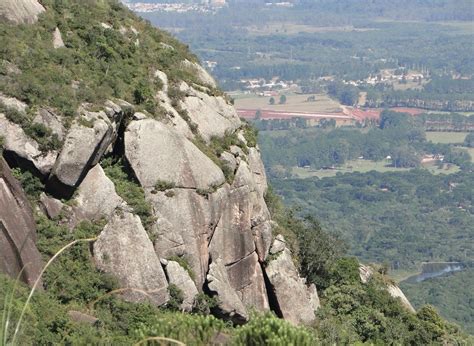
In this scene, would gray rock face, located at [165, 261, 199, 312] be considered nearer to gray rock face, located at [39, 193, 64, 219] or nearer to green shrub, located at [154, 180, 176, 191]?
green shrub, located at [154, 180, 176, 191]

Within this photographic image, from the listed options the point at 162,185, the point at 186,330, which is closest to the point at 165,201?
the point at 162,185

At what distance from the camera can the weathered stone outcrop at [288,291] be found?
3056cm

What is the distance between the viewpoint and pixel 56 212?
25984mm

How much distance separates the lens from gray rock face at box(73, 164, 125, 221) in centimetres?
2641

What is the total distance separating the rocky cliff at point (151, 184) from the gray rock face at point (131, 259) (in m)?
0.03

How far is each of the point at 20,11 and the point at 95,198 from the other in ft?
24.2

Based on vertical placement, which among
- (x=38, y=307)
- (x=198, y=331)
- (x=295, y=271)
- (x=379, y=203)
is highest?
(x=198, y=331)

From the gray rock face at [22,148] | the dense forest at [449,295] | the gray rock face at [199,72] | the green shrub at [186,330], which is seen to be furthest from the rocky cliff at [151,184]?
the dense forest at [449,295]

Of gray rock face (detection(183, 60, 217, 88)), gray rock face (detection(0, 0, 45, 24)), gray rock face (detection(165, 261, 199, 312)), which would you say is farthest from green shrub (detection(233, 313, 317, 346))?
gray rock face (detection(183, 60, 217, 88))

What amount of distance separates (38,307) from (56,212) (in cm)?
439

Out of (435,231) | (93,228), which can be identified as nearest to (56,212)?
(93,228)

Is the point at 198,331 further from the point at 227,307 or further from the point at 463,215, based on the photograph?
the point at 463,215

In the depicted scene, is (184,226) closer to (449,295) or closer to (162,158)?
(162,158)

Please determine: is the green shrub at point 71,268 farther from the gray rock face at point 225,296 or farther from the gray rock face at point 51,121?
the gray rock face at point 225,296
